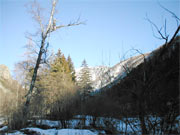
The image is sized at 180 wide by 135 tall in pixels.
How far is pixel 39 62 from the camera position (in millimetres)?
6512

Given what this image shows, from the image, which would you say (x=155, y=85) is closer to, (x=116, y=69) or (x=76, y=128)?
(x=116, y=69)

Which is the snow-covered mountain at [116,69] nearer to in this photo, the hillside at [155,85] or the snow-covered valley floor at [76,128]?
the hillside at [155,85]

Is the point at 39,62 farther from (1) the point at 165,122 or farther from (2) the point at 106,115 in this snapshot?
(1) the point at 165,122

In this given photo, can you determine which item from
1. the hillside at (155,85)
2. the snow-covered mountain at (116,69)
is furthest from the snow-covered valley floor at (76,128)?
the hillside at (155,85)

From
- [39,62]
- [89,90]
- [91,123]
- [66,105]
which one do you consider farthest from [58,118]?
[89,90]

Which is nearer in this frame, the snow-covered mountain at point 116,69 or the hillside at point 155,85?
the hillside at point 155,85

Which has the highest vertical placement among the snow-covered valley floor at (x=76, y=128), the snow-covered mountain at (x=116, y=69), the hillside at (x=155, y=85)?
the snow-covered mountain at (x=116, y=69)

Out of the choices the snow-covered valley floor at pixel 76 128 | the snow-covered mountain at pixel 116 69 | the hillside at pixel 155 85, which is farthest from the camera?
the snow-covered valley floor at pixel 76 128

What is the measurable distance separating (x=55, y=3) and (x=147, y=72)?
7062 millimetres

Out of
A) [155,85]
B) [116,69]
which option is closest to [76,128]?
[116,69]

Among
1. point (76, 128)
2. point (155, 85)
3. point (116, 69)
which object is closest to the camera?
point (155, 85)

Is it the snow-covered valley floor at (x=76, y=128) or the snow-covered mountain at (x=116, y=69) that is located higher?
the snow-covered mountain at (x=116, y=69)

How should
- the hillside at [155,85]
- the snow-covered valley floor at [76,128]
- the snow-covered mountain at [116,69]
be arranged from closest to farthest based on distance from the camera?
the hillside at [155,85] < the snow-covered mountain at [116,69] < the snow-covered valley floor at [76,128]

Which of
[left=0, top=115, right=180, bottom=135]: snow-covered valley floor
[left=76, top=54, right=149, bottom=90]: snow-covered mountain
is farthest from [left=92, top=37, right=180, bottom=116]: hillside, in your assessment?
[left=0, top=115, right=180, bottom=135]: snow-covered valley floor
